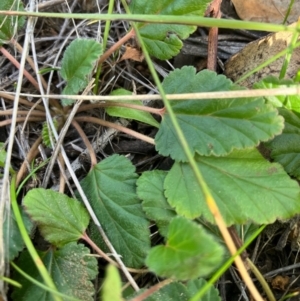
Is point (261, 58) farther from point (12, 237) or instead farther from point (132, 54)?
point (12, 237)

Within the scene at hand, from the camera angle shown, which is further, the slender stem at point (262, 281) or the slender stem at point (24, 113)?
the slender stem at point (24, 113)

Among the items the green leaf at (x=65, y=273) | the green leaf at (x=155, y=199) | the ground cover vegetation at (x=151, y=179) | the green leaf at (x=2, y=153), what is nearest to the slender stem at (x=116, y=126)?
the ground cover vegetation at (x=151, y=179)

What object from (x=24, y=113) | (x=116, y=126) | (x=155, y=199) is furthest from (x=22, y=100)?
(x=155, y=199)

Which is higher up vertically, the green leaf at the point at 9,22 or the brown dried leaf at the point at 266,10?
the green leaf at the point at 9,22

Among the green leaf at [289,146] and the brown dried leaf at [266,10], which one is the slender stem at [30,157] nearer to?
the green leaf at [289,146]

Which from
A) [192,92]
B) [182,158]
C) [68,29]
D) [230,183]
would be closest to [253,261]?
[230,183]

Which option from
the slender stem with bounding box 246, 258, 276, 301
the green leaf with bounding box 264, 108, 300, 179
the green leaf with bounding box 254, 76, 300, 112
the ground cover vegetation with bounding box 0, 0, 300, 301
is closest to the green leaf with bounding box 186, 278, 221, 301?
the ground cover vegetation with bounding box 0, 0, 300, 301
